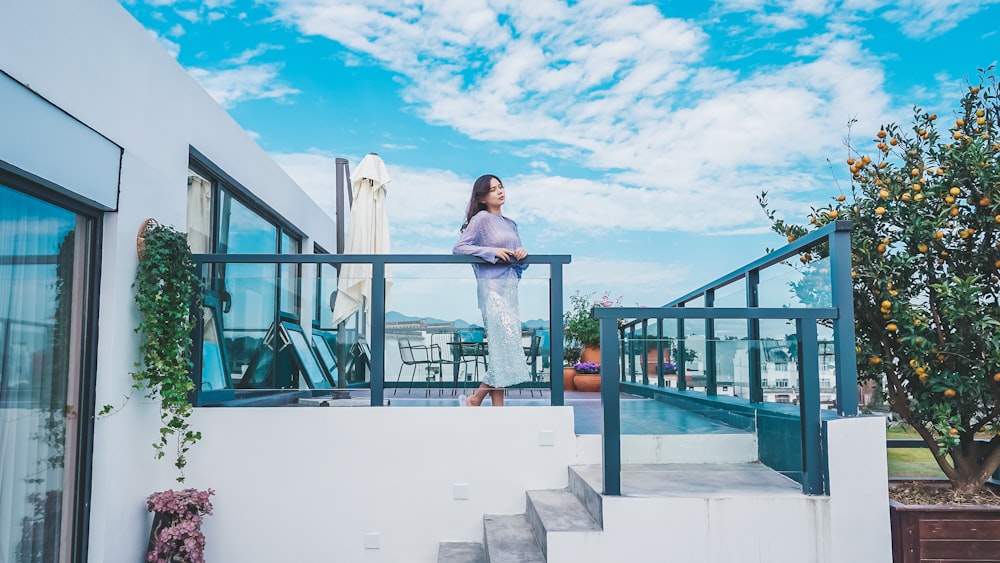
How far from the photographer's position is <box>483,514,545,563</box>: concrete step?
151 inches

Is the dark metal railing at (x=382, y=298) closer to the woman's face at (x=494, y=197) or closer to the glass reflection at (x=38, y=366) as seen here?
the woman's face at (x=494, y=197)

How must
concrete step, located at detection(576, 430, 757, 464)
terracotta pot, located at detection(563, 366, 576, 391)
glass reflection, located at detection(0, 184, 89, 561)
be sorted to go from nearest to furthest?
glass reflection, located at detection(0, 184, 89, 561) → concrete step, located at detection(576, 430, 757, 464) → terracotta pot, located at detection(563, 366, 576, 391)

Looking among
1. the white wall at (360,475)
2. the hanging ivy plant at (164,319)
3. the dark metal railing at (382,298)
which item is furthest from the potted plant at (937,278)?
the hanging ivy plant at (164,319)

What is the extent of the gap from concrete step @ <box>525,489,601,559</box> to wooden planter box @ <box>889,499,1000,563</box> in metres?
1.68

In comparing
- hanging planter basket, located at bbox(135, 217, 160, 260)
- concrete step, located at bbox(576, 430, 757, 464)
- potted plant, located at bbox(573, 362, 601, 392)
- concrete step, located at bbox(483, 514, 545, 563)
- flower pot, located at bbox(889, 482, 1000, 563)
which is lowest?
concrete step, located at bbox(483, 514, 545, 563)

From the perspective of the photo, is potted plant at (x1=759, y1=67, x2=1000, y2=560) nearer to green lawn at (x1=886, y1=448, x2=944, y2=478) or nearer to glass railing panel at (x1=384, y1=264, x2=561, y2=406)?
green lawn at (x1=886, y1=448, x2=944, y2=478)

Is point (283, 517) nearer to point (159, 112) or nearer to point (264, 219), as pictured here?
point (159, 112)

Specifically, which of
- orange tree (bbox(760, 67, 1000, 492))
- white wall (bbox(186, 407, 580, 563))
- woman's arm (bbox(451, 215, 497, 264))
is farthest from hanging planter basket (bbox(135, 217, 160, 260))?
orange tree (bbox(760, 67, 1000, 492))

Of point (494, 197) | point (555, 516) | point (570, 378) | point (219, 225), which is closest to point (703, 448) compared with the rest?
point (555, 516)

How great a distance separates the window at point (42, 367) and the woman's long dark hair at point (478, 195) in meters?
2.29

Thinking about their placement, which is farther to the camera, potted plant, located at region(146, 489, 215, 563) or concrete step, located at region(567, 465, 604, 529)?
potted plant, located at region(146, 489, 215, 563)

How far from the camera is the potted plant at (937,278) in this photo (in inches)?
166

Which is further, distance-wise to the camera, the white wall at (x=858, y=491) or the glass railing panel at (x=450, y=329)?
the glass railing panel at (x=450, y=329)

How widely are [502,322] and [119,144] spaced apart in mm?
2487
